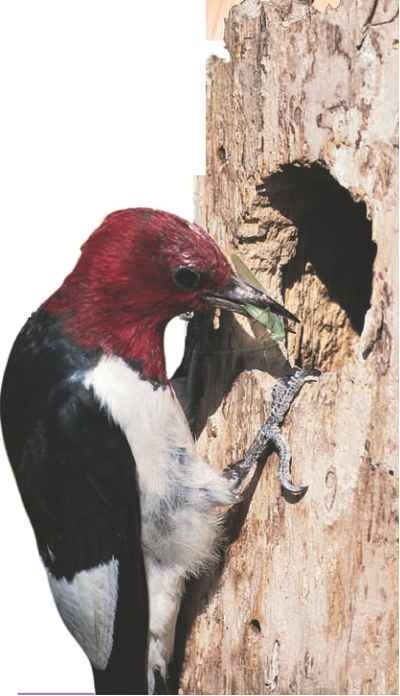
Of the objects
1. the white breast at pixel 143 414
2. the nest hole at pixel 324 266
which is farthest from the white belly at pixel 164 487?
the nest hole at pixel 324 266

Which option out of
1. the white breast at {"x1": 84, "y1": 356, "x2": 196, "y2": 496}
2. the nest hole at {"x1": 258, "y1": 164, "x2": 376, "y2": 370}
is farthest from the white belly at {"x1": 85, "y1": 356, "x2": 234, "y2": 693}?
the nest hole at {"x1": 258, "y1": 164, "x2": 376, "y2": 370}

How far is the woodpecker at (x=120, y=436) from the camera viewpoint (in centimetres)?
254

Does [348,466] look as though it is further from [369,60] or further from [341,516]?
[369,60]

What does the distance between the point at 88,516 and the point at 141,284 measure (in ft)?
1.60

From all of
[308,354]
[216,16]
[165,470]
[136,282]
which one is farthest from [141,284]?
[216,16]

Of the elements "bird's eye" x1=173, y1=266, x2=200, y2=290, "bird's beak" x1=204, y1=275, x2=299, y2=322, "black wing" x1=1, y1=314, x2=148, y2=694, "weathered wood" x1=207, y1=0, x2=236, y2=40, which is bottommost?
"black wing" x1=1, y1=314, x2=148, y2=694

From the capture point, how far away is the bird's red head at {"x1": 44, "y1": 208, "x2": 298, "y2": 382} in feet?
8.26

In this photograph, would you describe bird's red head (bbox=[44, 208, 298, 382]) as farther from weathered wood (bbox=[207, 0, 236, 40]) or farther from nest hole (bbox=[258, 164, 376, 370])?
weathered wood (bbox=[207, 0, 236, 40])

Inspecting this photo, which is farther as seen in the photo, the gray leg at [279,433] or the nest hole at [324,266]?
the nest hole at [324,266]

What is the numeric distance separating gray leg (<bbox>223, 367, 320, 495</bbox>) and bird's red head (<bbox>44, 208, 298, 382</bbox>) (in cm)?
17

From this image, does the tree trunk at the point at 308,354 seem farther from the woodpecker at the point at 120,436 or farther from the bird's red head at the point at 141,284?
the bird's red head at the point at 141,284

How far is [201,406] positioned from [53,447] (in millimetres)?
401

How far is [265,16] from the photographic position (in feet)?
8.61

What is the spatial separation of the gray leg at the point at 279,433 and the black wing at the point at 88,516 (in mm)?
248
